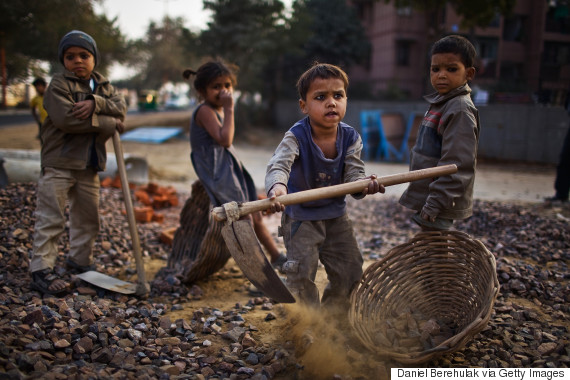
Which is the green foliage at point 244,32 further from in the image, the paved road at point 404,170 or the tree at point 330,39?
the paved road at point 404,170

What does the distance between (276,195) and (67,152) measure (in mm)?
1848

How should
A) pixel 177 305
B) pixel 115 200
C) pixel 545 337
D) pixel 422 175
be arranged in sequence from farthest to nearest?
pixel 115 200, pixel 177 305, pixel 545 337, pixel 422 175

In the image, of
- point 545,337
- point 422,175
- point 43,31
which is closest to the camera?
point 422,175

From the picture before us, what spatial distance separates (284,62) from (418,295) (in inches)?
801

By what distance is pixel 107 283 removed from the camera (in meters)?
3.24

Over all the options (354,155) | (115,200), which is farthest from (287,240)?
(115,200)

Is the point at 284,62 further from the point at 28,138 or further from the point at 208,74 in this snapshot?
the point at 208,74

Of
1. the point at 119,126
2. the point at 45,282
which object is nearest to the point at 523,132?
the point at 119,126

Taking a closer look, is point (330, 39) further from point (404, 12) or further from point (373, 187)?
point (373, 187)

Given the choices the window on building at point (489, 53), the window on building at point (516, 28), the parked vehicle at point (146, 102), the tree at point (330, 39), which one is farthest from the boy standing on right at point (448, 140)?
the parked vehicle at point (146, 102)

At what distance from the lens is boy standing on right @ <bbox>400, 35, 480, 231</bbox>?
251 cm

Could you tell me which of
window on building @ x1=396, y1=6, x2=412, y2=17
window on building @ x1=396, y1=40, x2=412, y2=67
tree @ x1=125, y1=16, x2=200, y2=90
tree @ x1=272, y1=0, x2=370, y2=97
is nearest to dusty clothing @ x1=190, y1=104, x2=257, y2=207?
tree @ x1=272, y1=0, x2=370, y2=97

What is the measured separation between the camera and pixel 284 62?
21922 mm

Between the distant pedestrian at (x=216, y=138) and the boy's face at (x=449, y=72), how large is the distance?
151cm
